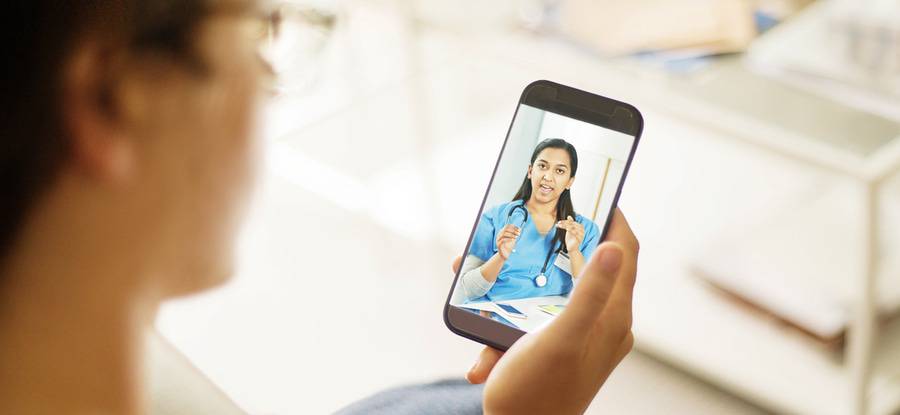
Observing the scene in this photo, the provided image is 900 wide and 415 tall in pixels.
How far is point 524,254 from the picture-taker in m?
0.47

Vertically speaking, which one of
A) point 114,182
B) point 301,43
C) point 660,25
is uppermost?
point 660,25

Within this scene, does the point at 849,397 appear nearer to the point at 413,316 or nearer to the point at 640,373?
the point at 640,373

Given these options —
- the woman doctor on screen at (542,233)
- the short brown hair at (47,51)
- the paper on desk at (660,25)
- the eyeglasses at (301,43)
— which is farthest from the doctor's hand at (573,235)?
the eyeglasses at (301,43)

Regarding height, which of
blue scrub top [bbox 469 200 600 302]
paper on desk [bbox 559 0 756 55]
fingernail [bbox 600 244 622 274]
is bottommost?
blue scrub top [bbox 469 200 600 302]

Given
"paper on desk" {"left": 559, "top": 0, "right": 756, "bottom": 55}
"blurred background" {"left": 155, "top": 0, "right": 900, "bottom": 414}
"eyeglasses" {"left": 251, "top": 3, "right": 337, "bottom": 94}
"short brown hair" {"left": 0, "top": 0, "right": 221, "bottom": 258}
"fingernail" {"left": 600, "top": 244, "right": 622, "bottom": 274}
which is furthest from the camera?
"eyeglasses" {"left": 251, "top": 3, "right": 337, "bottom": 94}

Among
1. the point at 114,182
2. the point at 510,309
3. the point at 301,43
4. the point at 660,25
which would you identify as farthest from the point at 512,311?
the point at 301,43

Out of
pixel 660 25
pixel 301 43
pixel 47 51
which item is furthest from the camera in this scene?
pixel 301 43

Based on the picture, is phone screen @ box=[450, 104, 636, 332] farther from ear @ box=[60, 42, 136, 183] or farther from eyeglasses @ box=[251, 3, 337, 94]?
eyeglasses @ box=[251, 3, 337, 94]

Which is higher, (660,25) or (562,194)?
(660,25)

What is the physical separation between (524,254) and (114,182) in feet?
0.73

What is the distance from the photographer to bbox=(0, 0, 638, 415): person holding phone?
30cm

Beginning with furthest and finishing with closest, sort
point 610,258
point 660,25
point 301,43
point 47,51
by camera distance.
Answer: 1. point 301,43
2. point 660,25
3. point 610,258
4. point 47,51

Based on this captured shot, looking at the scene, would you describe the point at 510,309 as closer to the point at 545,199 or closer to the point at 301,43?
the point at 545,199

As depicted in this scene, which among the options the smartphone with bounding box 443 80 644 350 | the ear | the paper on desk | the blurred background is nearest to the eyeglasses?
the blurred background
